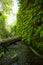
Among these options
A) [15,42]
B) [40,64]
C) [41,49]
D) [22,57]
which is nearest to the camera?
[40,64]

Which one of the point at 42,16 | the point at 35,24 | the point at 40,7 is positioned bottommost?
the point at 35,24

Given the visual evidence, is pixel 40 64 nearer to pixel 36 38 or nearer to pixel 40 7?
pixel 36 38

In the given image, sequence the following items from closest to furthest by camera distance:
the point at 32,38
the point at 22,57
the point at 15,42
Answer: the point at 22,57 < the point at 32,38 < the point at 15,42

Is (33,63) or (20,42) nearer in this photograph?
(33,63)

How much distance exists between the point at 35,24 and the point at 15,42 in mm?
2497

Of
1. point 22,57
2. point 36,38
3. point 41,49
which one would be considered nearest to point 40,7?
point 36,38

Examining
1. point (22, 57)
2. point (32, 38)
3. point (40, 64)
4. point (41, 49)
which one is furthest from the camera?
point (32, 38)

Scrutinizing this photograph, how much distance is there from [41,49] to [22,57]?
3.34 ft

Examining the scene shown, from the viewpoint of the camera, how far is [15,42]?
27.6 ft

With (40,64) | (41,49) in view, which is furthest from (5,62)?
(41,49)

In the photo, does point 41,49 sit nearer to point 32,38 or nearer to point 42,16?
point 32,38

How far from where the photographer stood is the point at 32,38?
21.5ft

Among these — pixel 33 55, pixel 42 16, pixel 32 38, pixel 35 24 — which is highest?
pixel 42 16

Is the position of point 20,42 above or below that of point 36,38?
below
